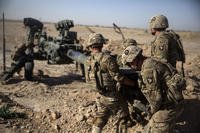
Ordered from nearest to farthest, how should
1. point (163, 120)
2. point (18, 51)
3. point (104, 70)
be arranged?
point (163, 120), point (104, 70), point (18, 51)

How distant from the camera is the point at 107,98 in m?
7.31

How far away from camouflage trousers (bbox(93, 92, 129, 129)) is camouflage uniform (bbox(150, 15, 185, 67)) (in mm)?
1159

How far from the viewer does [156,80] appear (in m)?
5.75

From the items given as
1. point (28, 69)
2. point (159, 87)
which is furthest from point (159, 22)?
point (28, 69)

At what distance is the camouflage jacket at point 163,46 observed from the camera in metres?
7.76

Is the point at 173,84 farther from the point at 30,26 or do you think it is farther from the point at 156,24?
the point at 30,26

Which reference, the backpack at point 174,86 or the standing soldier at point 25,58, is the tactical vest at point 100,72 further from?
the standing soldier at point 25,58

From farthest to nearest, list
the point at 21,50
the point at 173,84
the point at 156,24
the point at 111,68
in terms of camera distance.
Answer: the point at 21,50 → the point at 156,24 → the point at 111,68 → the point at 173,84

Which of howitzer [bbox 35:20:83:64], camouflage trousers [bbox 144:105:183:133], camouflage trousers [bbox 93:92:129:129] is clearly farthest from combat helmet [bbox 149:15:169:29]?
howitzer [bbox 35:20:83:64]

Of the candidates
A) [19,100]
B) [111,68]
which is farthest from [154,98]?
[19,100]

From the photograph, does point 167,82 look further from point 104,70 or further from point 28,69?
point 28,69

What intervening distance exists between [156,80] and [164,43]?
2.20m

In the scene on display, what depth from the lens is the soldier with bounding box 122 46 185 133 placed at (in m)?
5.77

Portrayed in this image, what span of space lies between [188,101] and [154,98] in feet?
11.6
